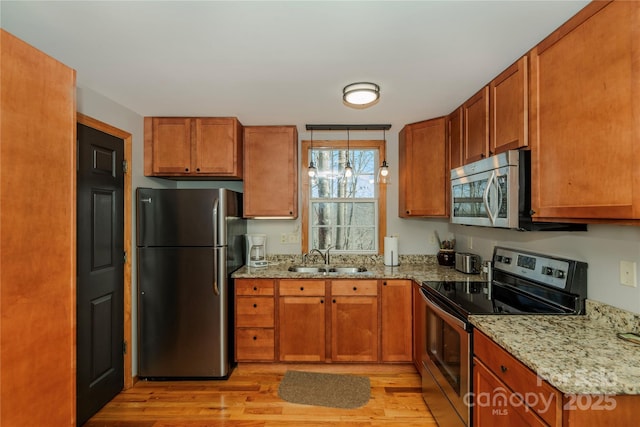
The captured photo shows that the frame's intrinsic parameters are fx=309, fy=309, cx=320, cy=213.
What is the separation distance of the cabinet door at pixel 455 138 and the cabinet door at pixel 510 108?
0.47 metres

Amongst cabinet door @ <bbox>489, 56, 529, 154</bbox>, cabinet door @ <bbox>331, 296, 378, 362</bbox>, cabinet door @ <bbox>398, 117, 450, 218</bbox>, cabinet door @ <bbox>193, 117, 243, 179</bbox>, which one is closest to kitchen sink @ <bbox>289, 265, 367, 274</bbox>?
cabinet door @ <bbox>331, 296, 378, 362</bbox>

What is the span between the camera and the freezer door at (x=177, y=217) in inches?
104

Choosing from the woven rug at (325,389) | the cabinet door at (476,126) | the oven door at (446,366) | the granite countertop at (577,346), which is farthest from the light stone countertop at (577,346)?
the woven rug at (325,389)

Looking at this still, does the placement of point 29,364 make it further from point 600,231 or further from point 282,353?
point 600,231

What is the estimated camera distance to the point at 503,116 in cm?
189

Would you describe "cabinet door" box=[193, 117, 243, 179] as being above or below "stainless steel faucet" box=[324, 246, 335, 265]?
above

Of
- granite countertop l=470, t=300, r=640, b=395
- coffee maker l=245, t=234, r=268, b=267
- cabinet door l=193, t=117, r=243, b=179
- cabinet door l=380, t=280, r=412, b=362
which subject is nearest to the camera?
Result: granite countertop l=470, t=300, r=640, b=395

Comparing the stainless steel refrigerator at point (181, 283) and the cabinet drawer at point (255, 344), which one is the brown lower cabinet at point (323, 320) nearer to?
the cabinet drawer at point (255, 344)

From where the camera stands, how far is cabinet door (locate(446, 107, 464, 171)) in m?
2.53

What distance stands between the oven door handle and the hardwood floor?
0.82 metres

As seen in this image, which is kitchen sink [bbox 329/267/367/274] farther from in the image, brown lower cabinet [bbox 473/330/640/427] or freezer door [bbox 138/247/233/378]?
brown lower cabinet [bbox 473/330/640/427]

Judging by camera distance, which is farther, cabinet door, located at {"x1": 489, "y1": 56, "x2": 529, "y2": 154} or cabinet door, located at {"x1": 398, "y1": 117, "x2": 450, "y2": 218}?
cabinet door, located at {"x1": 398, "y1": 117, "x2": 450, "y2": 218}

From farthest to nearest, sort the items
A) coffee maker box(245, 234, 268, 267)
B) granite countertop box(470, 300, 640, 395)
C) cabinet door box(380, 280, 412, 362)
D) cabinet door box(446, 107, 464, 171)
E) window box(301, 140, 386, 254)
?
1. window box(301, 140, 386, 254)
2. coffee maker box(245, 234, 268, 267)
3. cabinet door box(380, 280, 412, 362)
4. cabinet door box(446, 107, 464, 171)
5. granite countertop box(470, 300, 640, 395)

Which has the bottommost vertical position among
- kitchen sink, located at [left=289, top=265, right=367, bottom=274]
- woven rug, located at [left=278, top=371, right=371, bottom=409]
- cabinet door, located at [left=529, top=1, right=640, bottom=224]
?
woven rug, located at [left=278, top=371, right=371, bottom=409]
